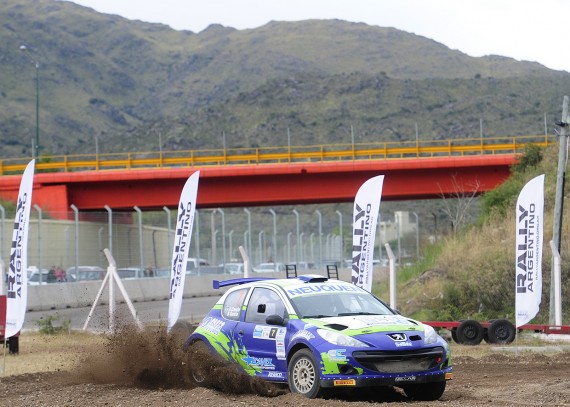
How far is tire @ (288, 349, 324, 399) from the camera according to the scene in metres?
12.9

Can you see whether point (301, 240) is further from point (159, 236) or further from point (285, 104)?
point (285, 104)

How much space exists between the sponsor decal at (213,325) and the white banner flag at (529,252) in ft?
24.2

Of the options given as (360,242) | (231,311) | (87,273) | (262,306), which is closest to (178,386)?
(231,311)

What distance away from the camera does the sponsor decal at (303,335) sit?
1306cm

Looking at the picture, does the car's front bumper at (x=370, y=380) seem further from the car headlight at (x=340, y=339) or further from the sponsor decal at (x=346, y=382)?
the car headlight at (x=340, y=339)

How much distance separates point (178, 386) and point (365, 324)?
117 inches

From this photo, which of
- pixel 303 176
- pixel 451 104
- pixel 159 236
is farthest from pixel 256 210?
pixel 159 236

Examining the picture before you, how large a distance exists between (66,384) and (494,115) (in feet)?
357

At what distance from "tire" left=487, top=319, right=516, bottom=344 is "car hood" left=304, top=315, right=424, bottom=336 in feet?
32.1

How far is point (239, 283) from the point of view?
49.9 feet

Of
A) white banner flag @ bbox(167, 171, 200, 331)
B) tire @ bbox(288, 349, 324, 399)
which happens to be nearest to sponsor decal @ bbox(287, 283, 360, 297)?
tire @ bbox(288, 349, 324, 399)

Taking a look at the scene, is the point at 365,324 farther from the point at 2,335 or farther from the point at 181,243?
the point at 2,335

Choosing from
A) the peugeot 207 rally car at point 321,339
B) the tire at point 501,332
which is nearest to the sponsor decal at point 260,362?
the peugeot 207 rally car at point 321,339

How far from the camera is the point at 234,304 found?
48.2ft
